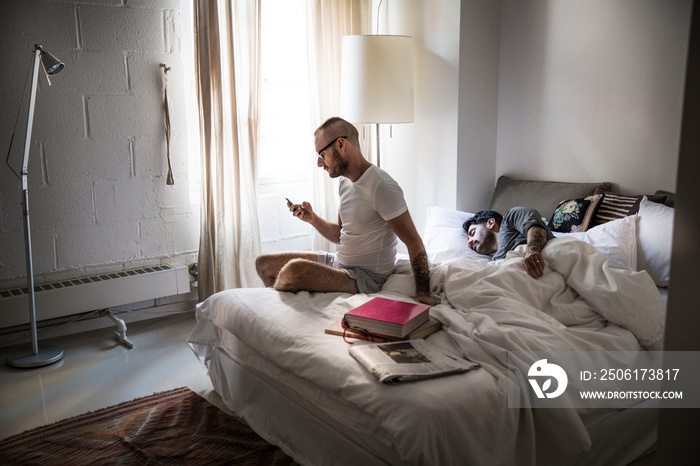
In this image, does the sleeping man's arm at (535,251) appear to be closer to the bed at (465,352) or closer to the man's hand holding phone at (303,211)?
the bed at (465,352)

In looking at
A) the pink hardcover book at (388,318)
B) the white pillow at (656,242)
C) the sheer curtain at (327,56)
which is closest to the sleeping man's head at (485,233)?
the white pillow at (656,242)

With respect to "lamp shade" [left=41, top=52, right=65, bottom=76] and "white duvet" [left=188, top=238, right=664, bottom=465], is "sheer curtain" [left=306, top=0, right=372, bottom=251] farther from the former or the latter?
"lamp shade" [left=41, top=52, right=65, bottom=76]

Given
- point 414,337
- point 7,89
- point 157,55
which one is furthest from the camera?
point 157,55

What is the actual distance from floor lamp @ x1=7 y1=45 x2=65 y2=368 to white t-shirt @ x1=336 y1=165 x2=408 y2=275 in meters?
1.49

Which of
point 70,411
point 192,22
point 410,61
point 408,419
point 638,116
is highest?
point 192,22

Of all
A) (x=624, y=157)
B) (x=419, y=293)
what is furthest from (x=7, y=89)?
(x=624, y=157)

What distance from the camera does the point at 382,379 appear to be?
1630 millimetres

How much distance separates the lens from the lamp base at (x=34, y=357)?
9.37 feet

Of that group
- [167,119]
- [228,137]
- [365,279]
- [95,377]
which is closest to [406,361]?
[365,279]

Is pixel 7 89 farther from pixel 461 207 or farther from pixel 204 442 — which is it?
pixel 461 207

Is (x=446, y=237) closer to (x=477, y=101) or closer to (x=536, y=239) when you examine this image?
(x=536, y=239)

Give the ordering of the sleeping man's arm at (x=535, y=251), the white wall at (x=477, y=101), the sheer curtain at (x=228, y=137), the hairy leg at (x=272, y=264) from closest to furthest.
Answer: the sleeping man's arm at (x=535, y=251)
the hairy leg at (x=272, y=264)
the sheer curtain at (x=228, y=137)
the white wall at (x=477, y=101)

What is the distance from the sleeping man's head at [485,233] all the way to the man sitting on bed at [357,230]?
0.46 meters

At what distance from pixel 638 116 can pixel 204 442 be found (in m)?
2.58
